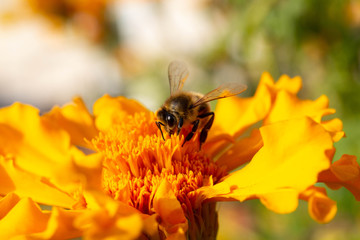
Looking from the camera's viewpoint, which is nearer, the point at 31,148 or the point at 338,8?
the point at 31,148

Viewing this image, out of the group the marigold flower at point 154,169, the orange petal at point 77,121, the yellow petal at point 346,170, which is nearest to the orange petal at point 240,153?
the marigold flower at point 154,169

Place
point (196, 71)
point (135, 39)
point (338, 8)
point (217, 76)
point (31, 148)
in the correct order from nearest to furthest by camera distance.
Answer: point (31, 148) < point (338, 8) < point (217, 76) < point (196, 71) < point (135, 39)

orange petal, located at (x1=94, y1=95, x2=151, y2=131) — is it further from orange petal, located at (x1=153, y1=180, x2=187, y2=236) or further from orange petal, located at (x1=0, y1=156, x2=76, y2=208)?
orange petal, located at (x1=153, y1=180, x2=187, y2=236)

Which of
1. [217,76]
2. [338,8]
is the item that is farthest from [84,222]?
[217,76]

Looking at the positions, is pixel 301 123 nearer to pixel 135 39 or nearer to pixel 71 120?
pixel 71 120

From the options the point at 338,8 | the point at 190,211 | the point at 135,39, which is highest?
the point at 338,8

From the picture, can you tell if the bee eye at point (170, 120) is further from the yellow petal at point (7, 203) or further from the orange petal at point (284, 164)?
the yellow petal at point (7, 203)

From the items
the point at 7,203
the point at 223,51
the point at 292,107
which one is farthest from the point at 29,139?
the point at 223,51
